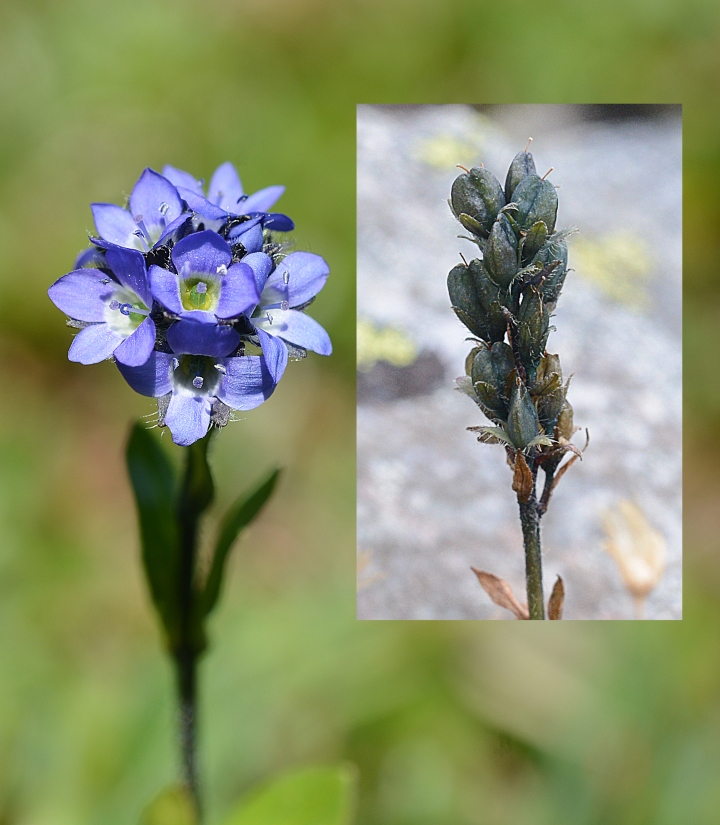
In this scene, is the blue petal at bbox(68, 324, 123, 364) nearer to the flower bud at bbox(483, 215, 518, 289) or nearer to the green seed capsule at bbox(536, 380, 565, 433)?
the flower bud at bbox(483, 215, 518, 289)

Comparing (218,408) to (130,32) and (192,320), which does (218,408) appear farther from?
(130,32)

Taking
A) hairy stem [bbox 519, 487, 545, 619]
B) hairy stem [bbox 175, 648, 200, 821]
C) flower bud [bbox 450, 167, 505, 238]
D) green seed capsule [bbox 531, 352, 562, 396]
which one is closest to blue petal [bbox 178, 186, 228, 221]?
flower bud [bbox 450, 167, 505, 238]

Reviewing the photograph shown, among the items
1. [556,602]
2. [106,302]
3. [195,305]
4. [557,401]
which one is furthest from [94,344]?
[556,602]

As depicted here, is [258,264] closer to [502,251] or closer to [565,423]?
[502,251]

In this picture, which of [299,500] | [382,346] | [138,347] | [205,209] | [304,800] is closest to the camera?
[138,347]

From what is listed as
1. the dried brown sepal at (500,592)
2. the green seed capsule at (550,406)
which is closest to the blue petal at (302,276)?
the green seed capsule at (550,406)

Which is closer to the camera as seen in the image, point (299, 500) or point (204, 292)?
point (204, 292)

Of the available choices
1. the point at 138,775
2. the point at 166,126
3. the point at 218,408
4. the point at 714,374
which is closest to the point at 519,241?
the point at 218,408
